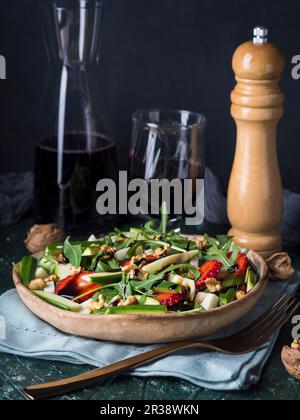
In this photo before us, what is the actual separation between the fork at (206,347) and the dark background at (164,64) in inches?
23.9

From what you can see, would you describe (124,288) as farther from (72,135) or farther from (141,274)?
(72,135)

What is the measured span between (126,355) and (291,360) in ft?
0.70

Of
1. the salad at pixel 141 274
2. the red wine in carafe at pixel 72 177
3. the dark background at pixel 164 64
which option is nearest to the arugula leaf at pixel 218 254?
the salad at pixel 141 274

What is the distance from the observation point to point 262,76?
121cm

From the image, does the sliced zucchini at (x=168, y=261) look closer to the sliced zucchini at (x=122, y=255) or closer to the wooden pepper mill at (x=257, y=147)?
the sliced zucchini at (x=122, y=255)

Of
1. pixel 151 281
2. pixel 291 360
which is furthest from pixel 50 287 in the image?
pixel 291 360

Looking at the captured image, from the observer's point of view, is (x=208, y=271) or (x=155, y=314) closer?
(x=155, y=314)

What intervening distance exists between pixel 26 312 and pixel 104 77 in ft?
2.28

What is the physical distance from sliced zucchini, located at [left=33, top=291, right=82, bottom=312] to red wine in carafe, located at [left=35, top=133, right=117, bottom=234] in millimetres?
383

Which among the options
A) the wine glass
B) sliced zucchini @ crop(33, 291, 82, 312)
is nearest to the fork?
sliced zucchini @ crop(33, 291, 82, 312)

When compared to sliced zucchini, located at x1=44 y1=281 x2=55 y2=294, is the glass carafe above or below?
above

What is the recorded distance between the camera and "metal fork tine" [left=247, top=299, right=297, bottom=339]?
1.04 m

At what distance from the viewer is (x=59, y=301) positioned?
102 cm

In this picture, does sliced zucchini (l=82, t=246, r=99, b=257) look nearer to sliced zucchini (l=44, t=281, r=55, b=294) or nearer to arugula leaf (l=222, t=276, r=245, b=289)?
sliced zucchini (l=44, t=281, r=55, b=294)
